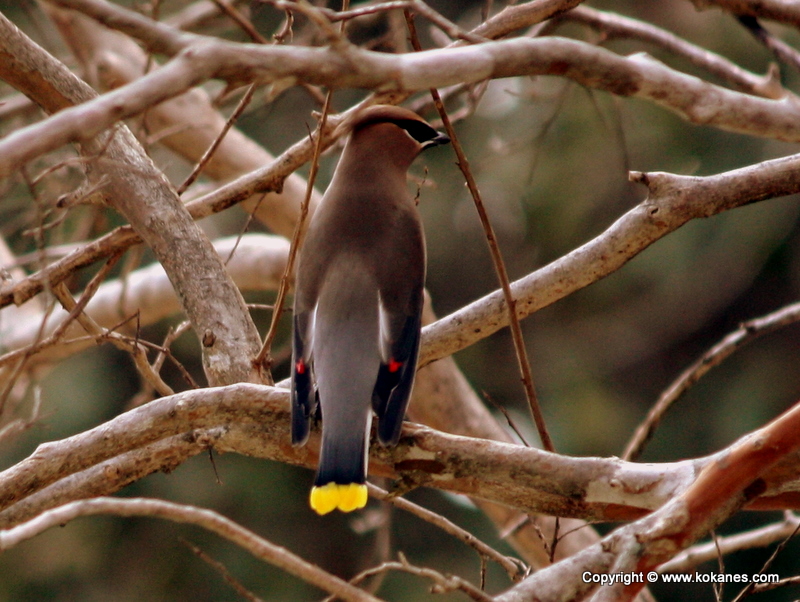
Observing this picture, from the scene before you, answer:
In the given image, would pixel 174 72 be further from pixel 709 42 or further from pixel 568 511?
pixel 709 42

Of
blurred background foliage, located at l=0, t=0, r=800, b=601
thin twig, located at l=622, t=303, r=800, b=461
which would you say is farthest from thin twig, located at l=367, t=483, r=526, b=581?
blurred background foliage, located at l=0, t=0, r=800, b=601

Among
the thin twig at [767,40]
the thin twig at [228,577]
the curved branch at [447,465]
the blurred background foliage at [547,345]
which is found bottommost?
the blurred background foliage at [547,345]

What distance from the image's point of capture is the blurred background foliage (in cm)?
1159

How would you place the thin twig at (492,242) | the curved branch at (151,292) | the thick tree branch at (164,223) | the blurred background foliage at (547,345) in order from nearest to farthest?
1. the thin twig at (492,242)
2. the thick tree branch at (164,223)
3. the curved branch at (151,292)
4. the blurred background foliage at (547,345)

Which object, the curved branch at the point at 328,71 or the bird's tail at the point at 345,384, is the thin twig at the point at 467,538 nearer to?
the bird's tail at the point at 345,384

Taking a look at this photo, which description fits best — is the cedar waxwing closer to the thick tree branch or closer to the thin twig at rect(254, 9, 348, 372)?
the thin twig at rect(254, 9, 348, 372)

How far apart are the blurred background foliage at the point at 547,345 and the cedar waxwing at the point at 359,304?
7.26m

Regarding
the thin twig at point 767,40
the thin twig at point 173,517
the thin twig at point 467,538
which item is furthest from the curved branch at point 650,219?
the thin twig at point 767,40

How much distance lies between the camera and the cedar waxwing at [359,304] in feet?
9.39

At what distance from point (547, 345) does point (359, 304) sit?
394 inches

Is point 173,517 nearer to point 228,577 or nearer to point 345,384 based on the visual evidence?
point 228,577

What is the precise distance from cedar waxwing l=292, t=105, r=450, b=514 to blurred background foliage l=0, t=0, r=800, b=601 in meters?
7.26

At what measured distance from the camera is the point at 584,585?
7.13ft

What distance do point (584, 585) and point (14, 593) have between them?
38.3 feet
